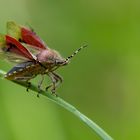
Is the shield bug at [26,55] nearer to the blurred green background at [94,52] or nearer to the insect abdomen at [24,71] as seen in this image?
the insect abdomen at [24,71]

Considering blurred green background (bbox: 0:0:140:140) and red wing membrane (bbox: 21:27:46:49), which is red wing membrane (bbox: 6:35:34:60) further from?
blurred green background (bbox: 0:0:140:140)

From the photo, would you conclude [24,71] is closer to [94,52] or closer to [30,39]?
[30,39]

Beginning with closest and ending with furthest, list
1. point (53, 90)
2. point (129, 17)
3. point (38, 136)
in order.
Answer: point (53, 90), point (38, 136), point (129, 17)

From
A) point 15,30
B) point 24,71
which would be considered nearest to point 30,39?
point 15,30

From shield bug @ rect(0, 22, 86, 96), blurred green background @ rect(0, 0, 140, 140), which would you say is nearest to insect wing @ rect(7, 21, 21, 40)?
shield bug @ rect(0, 22, 86, 96)

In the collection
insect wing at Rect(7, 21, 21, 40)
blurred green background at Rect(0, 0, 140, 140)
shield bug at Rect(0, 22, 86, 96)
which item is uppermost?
blurred green background at Rect(0, 0, 140, 140)

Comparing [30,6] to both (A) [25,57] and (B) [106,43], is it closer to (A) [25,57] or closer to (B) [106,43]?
(B) [106,43]

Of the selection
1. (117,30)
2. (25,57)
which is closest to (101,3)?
(117,30)

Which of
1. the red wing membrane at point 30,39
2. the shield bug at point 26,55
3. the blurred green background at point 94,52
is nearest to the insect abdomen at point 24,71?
the shield bug at point 26,55
